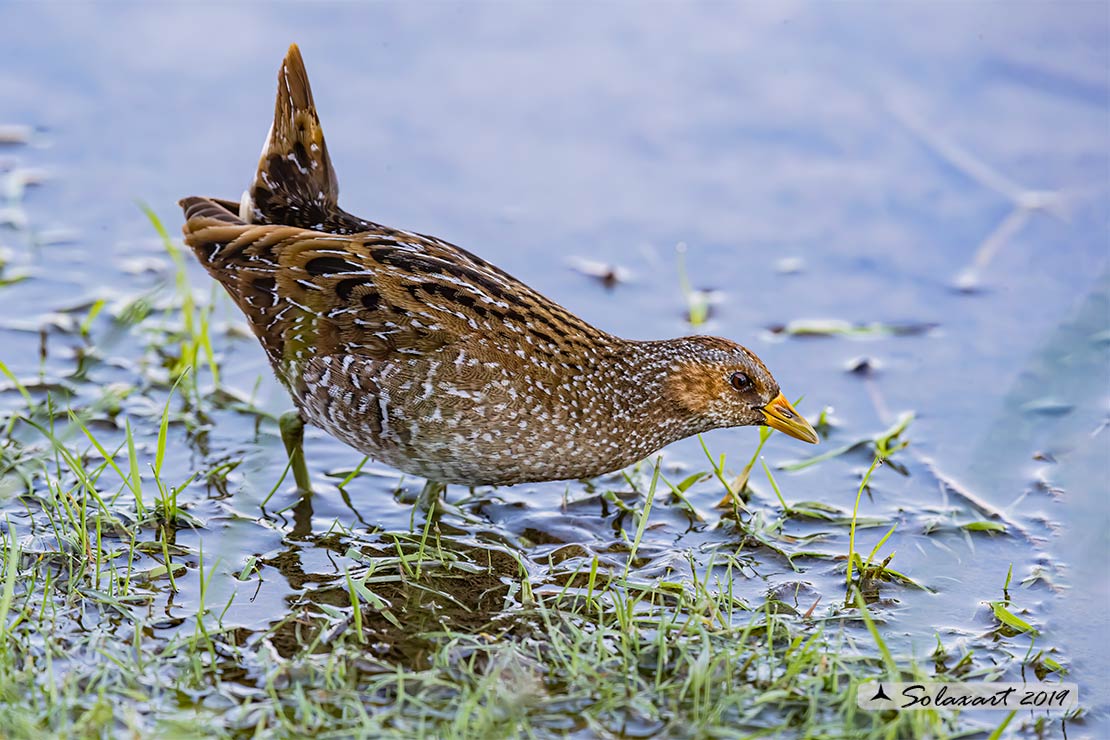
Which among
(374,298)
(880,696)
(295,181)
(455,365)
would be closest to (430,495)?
(455,365)

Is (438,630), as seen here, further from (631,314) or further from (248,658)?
(631,314)

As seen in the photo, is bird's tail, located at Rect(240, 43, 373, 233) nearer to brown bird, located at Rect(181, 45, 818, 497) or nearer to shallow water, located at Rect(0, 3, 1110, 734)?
brown bird, located at Rect(181, 45, 818, 497)

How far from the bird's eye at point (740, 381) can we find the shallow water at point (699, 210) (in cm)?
55

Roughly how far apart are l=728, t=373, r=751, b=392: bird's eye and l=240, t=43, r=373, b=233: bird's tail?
1.50m

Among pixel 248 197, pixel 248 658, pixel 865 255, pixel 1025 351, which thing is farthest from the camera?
pixel 865 255

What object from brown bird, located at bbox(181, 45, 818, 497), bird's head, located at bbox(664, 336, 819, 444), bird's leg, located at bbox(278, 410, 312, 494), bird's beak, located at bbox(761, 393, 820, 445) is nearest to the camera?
brown bird, located at bbox(181, 45, 818, 497)

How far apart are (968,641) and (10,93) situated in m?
6.47

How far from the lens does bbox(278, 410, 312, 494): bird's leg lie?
5387 mm

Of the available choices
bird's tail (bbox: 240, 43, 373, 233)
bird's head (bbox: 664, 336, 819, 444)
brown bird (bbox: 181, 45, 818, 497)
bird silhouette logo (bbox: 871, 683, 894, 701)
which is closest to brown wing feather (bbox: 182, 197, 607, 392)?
brown bird (bbox: 181, 45, 818, 497)

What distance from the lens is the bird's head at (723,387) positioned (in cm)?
510

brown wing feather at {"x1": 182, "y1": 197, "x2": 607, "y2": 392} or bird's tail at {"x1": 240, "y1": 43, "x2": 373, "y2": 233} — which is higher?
bird's tail at {"x1": 240, "y1": 43, "x2": 373, "y2": 233}

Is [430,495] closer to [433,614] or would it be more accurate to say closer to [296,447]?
[296,447]

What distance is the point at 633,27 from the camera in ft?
29.7

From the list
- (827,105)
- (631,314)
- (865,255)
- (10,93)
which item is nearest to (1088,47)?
(827,105)
